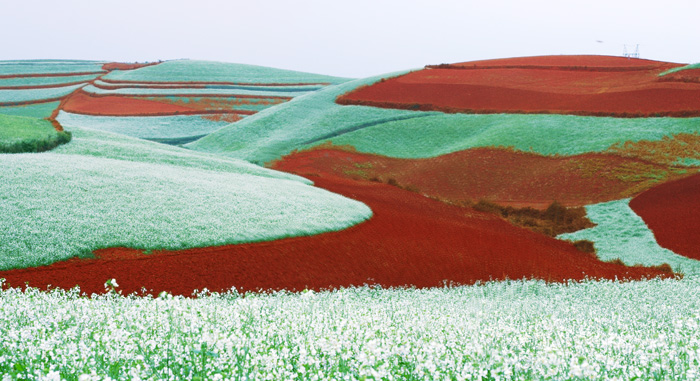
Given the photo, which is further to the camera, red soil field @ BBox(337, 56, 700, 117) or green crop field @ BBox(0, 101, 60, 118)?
green crop field @ BBox(0, 101, 60, 118)

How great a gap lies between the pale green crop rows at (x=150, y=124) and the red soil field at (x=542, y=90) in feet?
82.6

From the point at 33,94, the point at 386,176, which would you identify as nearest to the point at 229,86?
the point at 33,94

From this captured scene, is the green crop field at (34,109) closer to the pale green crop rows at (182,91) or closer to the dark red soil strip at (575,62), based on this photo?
the pale green crop rows at (182,91)

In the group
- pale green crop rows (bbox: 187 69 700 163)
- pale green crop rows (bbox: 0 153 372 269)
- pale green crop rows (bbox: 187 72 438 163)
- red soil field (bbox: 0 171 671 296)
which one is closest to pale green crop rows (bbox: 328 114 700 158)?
pale green crop rows (bbox: 187 69 700 163)

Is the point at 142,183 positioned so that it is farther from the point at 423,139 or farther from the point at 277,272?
the point at 423,139

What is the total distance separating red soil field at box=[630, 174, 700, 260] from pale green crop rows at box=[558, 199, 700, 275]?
0.50 metres

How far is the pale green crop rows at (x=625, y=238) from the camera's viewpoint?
2750 cm

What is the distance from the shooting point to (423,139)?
5881cm

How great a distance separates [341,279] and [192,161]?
840 inches

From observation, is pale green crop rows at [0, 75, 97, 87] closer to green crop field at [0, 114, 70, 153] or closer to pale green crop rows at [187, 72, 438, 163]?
pale green crop rows at [187, 72, 438, 163]

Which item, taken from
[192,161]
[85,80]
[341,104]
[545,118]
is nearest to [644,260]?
[192,161]

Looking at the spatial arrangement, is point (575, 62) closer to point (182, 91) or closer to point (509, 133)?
point (509, 133)

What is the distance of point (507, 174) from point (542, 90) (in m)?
23.4

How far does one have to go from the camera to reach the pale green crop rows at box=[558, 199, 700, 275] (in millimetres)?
27500
